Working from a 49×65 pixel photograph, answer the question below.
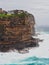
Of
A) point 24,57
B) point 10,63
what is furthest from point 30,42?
point 10,63

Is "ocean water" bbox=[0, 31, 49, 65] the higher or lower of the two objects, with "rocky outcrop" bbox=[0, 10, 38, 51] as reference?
lower

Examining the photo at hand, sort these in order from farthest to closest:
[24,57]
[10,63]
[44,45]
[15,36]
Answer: [44,45], [15,36], [24,57], [10,63]

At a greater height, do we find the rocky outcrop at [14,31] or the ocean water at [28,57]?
the rocky outcrop at [14,31]

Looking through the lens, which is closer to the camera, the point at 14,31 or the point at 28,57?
the point at 28,57

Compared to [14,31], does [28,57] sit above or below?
below

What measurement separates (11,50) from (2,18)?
6.23 ft

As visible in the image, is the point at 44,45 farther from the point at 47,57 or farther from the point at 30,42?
the point at 47,57

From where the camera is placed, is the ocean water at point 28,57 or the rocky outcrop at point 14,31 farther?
the rocky outcrop at point 14,31

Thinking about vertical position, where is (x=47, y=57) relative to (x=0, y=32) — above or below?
below

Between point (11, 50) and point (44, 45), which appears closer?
point (11, 50)

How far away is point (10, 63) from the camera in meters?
17.6

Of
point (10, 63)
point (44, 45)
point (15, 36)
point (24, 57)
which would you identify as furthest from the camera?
point (44, 45)

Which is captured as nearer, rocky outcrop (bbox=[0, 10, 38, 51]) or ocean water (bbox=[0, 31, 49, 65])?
ocean water (bbox=[0, 31, 49, 65])

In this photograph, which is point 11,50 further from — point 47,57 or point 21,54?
point 47,57
